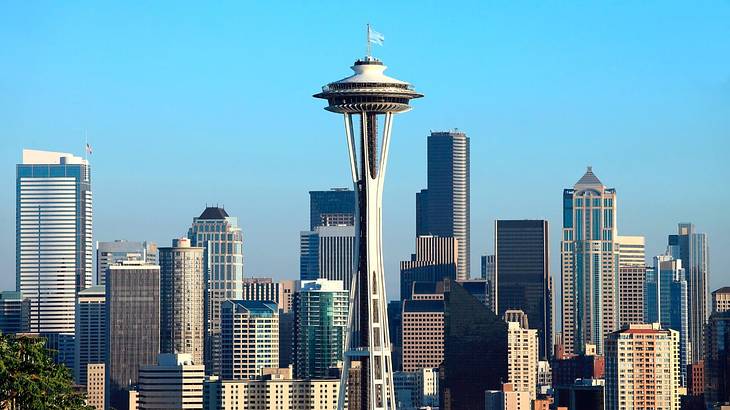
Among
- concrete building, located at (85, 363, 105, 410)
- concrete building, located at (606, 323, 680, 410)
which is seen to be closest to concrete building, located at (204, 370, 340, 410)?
concrete building, located at (85, 363, 105, 410)

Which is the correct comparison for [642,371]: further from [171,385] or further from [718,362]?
[171,385]

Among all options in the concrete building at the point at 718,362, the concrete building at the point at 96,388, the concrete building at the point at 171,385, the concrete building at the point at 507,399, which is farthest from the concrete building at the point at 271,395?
the concrete building at the point at 718,362

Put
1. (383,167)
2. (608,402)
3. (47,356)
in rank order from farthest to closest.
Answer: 1. (608,402)
2. (383,167)
3. (47,356)

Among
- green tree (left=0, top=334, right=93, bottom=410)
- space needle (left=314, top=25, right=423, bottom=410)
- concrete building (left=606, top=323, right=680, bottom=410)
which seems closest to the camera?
green tree (left=0, top=334, right=93, bottom=410)

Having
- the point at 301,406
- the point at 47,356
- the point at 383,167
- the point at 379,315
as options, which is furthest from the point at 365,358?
the point at 47,356

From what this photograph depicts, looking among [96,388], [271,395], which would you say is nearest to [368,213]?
[271,395]

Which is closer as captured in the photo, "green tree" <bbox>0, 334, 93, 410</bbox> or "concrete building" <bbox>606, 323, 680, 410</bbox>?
"green tree" <bbox>0, 334, 93, 410</bbox>

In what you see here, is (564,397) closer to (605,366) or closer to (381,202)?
(605,366)

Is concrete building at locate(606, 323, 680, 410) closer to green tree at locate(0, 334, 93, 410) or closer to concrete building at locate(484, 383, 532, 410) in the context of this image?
concrete building at locate(484, 383, 532, 410)
